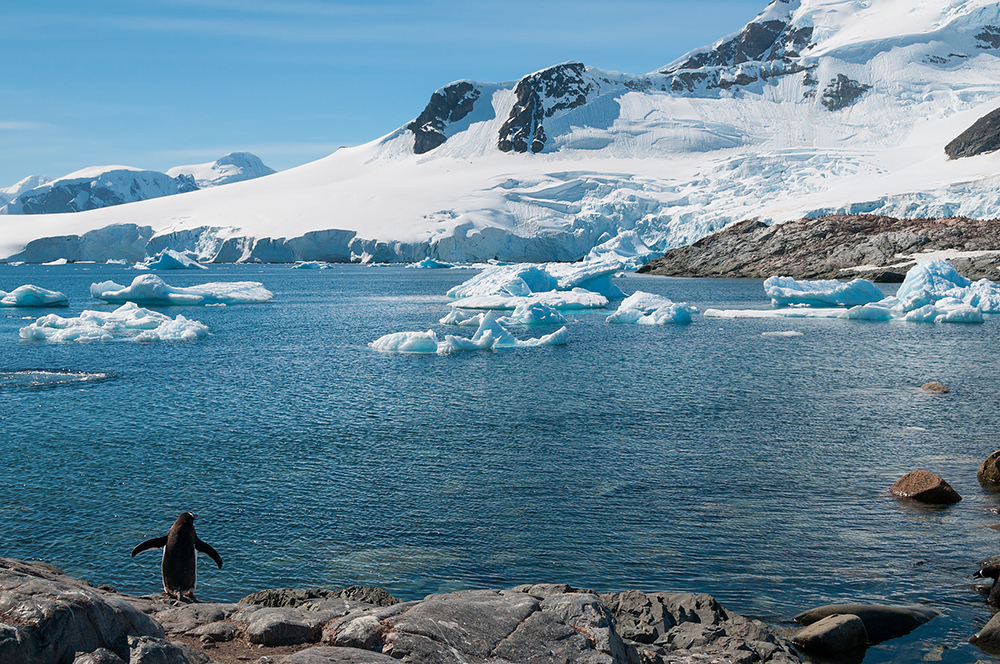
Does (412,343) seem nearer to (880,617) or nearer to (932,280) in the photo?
(880,617)

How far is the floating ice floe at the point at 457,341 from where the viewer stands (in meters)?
26.6

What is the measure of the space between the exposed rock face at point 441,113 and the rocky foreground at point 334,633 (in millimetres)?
157537

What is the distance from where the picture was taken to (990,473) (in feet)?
39.8

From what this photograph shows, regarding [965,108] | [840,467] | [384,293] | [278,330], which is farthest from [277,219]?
[840,467]

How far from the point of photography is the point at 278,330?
33938mm

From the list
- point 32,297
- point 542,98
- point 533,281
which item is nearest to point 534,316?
→ point 533,281

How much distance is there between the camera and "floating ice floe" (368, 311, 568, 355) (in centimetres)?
2662

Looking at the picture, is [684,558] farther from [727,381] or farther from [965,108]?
[965,108]

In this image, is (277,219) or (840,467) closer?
(840,467)

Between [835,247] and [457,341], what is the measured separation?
4940 centimetres

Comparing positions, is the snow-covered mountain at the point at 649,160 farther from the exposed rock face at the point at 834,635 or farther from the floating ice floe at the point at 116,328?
the exposed rock face at the point at 834,635

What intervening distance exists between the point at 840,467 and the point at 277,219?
108m

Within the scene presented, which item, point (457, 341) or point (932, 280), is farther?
point (932, 280)

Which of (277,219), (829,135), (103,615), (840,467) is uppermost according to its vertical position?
(829,135)
